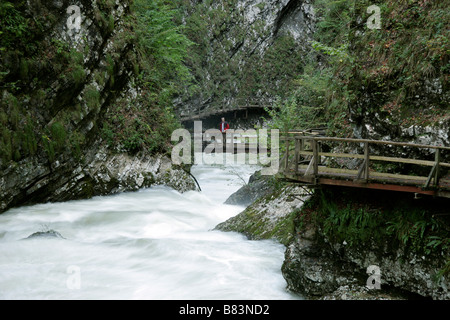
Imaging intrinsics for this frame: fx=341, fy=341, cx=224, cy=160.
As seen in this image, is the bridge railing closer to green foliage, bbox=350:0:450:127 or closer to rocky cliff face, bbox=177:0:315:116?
green foliage, bbox=350:0:450:127

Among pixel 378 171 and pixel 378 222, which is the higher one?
pixel 378 171

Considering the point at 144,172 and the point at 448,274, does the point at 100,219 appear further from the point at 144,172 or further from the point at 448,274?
the point at 448,274

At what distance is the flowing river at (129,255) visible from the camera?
749 cm

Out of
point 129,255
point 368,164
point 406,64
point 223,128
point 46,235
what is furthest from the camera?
point 223,128

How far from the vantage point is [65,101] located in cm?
1236

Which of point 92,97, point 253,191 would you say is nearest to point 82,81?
point 92,97

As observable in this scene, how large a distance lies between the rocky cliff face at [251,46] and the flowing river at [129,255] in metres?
23.2

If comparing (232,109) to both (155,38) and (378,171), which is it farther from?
(378,171)

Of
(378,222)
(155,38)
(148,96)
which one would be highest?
(155,38)

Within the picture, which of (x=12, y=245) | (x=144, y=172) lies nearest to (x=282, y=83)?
(x=144, y=172)

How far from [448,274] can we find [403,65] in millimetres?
4541

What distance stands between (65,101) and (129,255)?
255 inches

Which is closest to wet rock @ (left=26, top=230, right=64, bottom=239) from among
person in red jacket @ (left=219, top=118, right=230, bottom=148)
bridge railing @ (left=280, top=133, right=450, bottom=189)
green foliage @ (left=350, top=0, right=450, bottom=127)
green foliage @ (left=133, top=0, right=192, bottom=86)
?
bridge railing @ (left=280, top=133, right=450, bottom=189)

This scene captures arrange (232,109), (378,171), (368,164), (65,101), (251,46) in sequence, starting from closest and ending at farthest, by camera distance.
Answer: (368,164) < (378,171) < (65,101) < (232,109) < (251,46)
